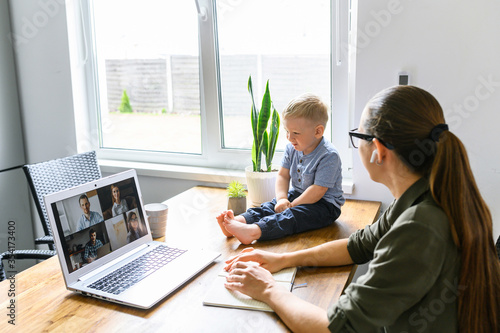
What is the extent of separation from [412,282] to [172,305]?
65 centimetres

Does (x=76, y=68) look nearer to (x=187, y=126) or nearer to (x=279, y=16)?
(x=187, y=126)

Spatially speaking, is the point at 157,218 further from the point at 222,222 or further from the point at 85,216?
the point at 85,216

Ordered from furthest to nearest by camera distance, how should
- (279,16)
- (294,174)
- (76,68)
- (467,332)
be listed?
1. (76,68)
2. (279,16)
3. (294,174)
4. (467,332)

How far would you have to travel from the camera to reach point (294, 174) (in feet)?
6.89

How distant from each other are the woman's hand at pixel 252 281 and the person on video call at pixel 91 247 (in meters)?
0.42

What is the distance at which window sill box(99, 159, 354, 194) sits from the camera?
8.57 ft

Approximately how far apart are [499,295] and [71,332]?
3.35 feet

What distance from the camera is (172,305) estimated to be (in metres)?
1.30

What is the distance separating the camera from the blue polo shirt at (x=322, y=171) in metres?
1.94

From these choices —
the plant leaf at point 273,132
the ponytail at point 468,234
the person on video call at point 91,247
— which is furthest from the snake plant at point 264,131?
the ponytail at point 468,234

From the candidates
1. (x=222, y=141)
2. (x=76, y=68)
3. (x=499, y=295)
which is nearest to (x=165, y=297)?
(x=499, y=295)

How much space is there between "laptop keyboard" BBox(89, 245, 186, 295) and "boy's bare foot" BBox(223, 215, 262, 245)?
0.21 m

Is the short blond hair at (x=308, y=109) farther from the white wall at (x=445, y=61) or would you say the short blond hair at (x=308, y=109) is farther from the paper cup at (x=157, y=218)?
the paper cup at (x=157, y=218)

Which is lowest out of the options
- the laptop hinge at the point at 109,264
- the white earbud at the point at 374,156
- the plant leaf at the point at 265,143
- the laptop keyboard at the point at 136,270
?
the laptop keyboard at the point at 136,270
